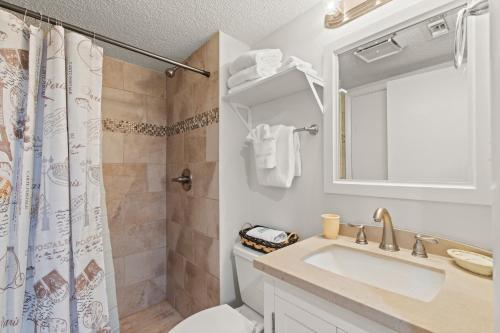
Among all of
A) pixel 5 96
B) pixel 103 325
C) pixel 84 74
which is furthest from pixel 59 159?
pixel 103 325

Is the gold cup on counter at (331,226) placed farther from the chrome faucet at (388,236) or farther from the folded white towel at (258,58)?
the folded white towel at (258,58)

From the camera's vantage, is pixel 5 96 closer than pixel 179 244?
Yes

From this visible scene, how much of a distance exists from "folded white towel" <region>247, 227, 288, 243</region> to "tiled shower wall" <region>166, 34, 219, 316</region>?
0.91 feet

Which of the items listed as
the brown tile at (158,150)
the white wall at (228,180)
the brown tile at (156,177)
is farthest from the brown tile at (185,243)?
the brown tile at (158,150)

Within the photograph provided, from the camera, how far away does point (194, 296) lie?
5.76ft

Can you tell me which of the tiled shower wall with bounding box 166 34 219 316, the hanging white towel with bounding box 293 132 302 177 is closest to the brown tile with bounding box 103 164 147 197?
the tiled shower wall with bounding box 166 34 219 316

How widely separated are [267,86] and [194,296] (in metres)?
1.66

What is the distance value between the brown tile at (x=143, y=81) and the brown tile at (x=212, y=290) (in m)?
1.72

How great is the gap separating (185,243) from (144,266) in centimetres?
53

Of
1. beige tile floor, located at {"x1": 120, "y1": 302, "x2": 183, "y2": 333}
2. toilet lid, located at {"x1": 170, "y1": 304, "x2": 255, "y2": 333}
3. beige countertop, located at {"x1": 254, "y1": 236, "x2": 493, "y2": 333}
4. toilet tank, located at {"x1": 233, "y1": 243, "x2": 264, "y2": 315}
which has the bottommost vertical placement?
beige tile floor, located at {"x1": 120, "y1": 302, "x2": 183, "y2": 333}

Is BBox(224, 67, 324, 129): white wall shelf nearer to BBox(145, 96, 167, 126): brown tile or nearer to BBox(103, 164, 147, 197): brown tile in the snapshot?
BBox(145, 96, 167, 126): brown tile

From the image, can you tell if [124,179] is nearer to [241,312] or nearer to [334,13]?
[241,312]

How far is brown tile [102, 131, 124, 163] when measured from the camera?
1.87 metres

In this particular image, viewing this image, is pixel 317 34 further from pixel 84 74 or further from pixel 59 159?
pixel 59 159
